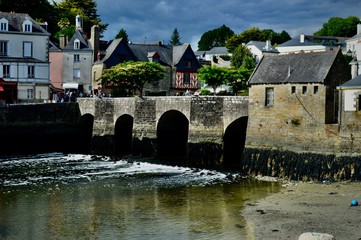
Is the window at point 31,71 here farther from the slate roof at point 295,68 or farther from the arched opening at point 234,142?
the slate roof at point 295,68

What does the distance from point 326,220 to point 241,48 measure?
4408cm

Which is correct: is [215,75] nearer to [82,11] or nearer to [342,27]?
[82,11]

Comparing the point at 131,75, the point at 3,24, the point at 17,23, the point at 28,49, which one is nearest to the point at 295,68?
the point at 131,75

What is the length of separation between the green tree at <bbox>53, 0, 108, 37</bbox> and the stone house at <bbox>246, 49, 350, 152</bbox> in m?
50.1

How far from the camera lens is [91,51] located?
177ft

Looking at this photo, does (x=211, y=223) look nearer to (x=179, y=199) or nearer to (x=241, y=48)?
(x=179, y=199)

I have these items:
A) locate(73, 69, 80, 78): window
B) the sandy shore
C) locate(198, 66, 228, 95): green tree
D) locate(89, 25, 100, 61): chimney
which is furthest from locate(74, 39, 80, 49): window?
the sandy shore

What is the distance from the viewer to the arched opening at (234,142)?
31484mm

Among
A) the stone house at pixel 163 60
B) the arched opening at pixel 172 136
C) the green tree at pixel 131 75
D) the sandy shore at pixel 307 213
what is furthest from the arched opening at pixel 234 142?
the stone house at pixel 163 60

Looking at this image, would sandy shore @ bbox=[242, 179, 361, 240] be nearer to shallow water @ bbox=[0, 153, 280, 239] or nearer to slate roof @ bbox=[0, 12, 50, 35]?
shallow water @ bbox=[0, 153, 280, 239]

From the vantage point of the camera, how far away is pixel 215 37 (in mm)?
110188

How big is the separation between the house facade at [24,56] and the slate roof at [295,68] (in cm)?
2343

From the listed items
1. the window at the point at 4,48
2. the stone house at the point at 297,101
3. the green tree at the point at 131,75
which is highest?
the window at the point at 4,48

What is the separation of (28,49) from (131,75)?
9.31 m
